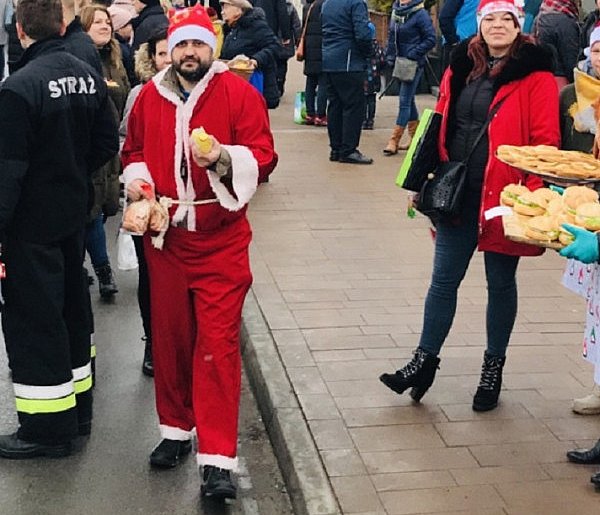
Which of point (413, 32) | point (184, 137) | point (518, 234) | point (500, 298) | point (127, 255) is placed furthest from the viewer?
point (413, 32)

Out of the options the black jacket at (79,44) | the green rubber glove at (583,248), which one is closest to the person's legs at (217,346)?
the green rubber glove at (583,248)

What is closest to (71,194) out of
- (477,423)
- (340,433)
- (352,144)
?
(340,433)

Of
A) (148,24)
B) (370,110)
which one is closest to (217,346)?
(148,24)

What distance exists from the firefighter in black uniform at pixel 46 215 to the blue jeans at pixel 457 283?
166 centimetres

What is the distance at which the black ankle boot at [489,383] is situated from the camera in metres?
5.44

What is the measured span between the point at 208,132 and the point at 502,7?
1.42 metres

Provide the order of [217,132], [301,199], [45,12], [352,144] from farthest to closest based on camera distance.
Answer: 1. [352,144]
2. [301,199]
3. [45,12]
4. [217,132]

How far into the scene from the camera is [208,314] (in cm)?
477

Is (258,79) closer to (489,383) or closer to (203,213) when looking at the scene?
(489,383)

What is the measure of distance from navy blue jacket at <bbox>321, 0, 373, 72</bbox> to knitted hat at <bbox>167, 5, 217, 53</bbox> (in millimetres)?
7040

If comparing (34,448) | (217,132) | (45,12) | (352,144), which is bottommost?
(352,144)

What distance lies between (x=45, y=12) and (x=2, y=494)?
7.04 feet

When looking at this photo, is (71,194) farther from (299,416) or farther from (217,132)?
(299,416)

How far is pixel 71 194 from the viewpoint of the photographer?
5133mm
